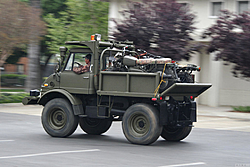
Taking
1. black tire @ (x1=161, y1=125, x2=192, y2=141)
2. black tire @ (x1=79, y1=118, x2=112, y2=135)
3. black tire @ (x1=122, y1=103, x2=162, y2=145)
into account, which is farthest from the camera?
black tire @ (x1=79, y1=118, x2=112, y2=135)

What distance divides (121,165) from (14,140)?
422cm

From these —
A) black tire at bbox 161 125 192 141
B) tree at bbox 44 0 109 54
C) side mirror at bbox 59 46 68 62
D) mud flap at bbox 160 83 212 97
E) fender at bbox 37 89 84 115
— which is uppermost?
tree at bbox 44 0 109 54

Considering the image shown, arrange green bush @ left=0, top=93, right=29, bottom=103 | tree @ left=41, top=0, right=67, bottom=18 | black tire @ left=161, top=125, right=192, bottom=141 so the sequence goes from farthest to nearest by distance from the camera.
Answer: tree @ left=41, top=0, right=67, bottom=18
green bush @ left=0, top=93, right=29, bottom=103
black tire @ left=161, top=125, right=192, bottom=141

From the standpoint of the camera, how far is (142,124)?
11.2 m

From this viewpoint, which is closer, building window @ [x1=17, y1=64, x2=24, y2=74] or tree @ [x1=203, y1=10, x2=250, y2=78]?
tree @ [x1=203, y1=10, x2=250, y2=78]

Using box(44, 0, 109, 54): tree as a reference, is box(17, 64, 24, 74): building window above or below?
below

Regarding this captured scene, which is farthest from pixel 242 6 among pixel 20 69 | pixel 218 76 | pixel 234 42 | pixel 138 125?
pixel 20 69

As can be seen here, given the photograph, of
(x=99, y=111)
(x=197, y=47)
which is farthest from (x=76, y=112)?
(x=197, y=47)

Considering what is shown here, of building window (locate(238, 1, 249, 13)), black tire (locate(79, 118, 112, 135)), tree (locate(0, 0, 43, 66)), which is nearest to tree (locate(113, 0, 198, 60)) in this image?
building window (locate(238, 1, 249, 13))

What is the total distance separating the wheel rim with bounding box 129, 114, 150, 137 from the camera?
1120cm

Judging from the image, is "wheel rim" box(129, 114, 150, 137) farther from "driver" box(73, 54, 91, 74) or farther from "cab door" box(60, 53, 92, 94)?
"driver" box(73, 54, 91, 74)

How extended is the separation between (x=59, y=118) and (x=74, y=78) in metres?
1.15

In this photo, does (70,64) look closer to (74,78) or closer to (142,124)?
(74,78)

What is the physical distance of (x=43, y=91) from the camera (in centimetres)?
1291
